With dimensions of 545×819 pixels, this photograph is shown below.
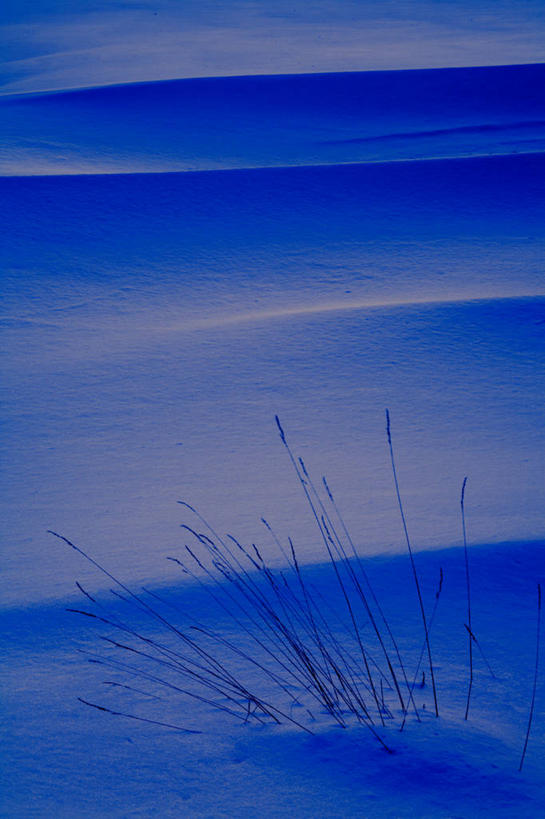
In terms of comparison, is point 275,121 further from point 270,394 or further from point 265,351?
point 270,394

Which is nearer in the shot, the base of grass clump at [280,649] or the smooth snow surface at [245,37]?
the base of grass clump at [280,649]

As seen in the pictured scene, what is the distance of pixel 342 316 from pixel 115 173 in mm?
3141

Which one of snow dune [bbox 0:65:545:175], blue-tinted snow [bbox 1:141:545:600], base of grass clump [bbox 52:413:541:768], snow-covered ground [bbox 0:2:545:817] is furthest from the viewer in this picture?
snow dune [bbox 0:65:545:175]

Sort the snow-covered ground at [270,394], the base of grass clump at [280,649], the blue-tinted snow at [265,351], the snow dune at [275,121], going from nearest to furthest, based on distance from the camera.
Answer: the snow-covered ground at [270,394]
the base of grass clump at [280,649]
the blue-tinted snow at [265,351]
the snow dune at [275,121]

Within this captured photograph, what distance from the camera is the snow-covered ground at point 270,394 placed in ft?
6.52

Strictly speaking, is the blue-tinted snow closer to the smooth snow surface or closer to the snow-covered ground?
the snow-covered ground

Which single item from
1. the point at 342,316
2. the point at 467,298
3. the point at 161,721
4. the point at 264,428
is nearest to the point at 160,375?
the point at 264,428

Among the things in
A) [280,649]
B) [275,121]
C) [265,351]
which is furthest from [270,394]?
[275,121]

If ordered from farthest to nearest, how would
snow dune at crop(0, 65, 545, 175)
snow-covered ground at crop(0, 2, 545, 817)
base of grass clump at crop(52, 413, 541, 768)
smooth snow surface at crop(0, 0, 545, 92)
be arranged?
1. smooth snow surface at crop(0, 0, 545, 92)
2. snow dune at crop(0, 65, 545, 175)
3. base of grass clump at crop(52, 413, 541, 768)
4. snow-covered ground at crop(0, 2, 545, 817)

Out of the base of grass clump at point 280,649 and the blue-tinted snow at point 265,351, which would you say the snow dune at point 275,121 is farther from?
the base of grass clump at point 280,649

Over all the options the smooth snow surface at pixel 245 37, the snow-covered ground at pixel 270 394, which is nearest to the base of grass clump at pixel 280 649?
the snow-covered ground at pixel 270 394

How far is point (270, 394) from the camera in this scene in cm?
417

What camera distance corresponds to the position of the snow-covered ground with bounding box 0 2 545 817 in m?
1.99

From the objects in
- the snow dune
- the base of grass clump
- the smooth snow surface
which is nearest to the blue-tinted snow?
the base of grass clump
